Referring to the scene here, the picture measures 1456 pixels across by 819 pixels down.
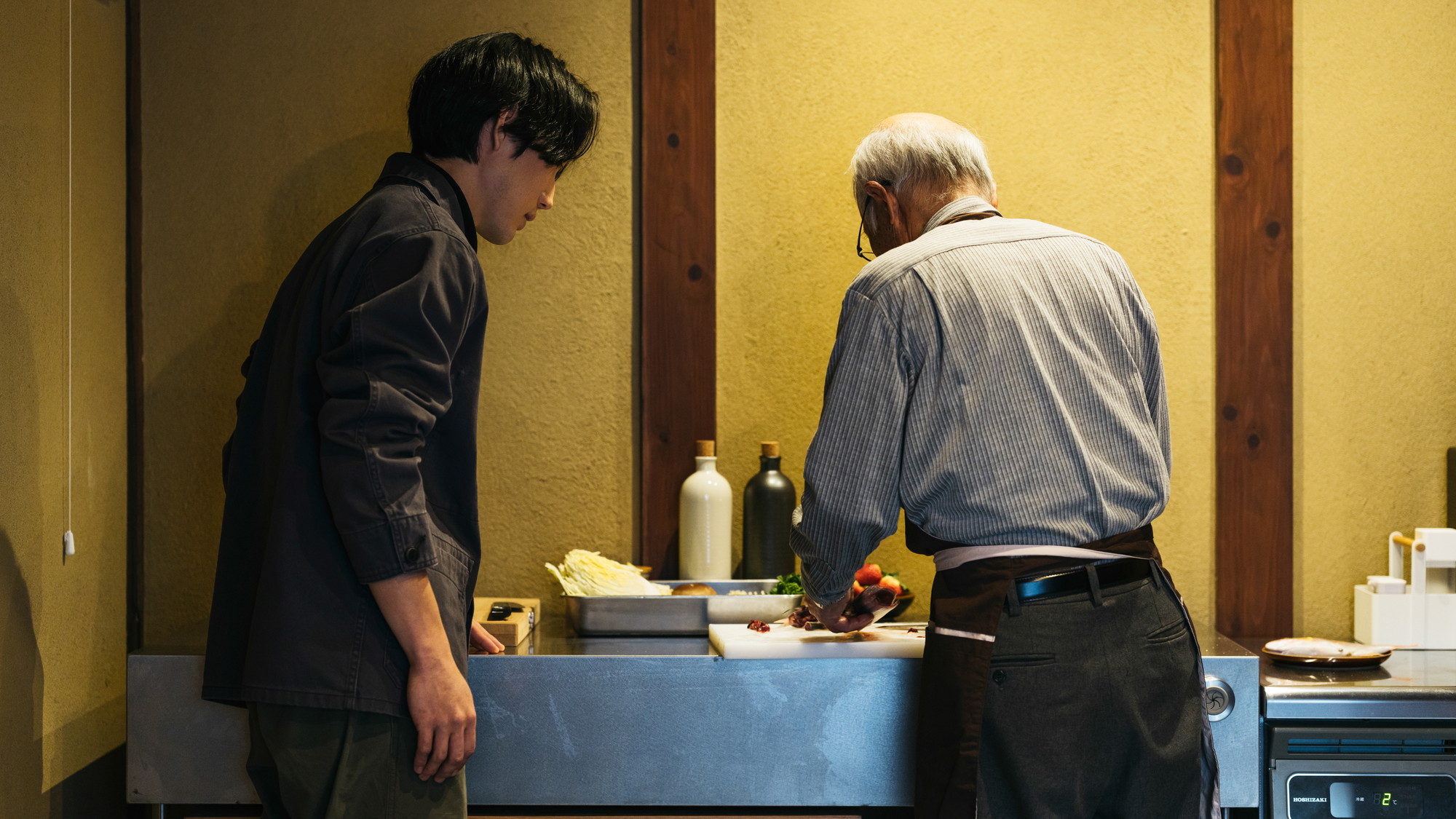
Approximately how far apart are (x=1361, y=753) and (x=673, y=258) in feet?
5.37

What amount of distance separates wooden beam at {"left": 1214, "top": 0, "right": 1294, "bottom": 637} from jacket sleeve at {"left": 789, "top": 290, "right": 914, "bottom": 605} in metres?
1.35

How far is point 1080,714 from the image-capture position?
1465mm

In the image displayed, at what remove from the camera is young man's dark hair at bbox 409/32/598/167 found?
1533 millimetres

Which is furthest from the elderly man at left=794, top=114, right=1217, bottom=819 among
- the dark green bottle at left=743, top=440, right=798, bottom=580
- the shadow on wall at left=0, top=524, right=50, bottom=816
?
the shadow on wall at left=0, top=524, right=50, bottom=816

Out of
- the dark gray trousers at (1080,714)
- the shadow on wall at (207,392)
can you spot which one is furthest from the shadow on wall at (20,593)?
the dark gray trousers at (1080,714)

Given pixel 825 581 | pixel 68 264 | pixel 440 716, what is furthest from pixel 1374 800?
pixel 68 264

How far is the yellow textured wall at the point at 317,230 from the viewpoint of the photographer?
2.56 metres

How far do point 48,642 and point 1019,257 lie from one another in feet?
5.97

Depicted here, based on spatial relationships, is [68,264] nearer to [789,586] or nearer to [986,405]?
[789,586]

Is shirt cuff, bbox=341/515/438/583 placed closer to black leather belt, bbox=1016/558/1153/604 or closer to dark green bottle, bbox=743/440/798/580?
black leather belt, bbox=1016/558/1153/604

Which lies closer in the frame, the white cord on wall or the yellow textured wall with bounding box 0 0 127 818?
the yellow textured wall with bounding box 0 0 127 818

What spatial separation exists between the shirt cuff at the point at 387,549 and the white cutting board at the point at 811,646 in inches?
28.3

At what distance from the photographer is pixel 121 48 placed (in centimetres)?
251

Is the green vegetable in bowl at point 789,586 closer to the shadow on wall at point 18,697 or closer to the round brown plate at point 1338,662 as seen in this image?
the round brown plate at point 1338,662
